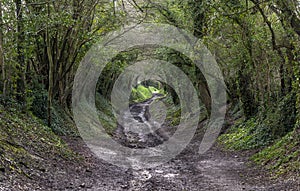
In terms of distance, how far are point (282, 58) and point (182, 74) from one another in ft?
44.4

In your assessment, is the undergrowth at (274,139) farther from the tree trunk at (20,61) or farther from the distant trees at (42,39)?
the tree trunk at (20,61)

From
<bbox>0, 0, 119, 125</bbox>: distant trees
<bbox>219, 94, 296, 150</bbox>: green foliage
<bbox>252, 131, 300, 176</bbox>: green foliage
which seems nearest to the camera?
<bbox>252, 131, 300, 176</bbox>: green foliage

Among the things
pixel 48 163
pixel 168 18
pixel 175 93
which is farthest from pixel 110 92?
pixel 48 163

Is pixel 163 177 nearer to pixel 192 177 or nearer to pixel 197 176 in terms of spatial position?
pixel 192 177

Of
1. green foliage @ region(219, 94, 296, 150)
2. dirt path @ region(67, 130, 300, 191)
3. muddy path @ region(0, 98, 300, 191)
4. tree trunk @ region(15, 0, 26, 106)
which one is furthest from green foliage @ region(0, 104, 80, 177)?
green foliage @ region(219, 94, 296, 150)

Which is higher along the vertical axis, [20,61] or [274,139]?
[20,61]

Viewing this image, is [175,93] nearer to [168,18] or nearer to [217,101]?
[217,101]

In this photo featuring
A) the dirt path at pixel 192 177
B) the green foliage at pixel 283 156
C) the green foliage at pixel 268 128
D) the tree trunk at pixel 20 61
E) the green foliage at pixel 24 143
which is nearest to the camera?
the green foliage at pixel 24 143

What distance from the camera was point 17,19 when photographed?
13.1 metres

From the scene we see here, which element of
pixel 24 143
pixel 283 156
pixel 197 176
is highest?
pixel 24 143

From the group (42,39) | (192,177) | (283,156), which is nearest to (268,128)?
(283,156)

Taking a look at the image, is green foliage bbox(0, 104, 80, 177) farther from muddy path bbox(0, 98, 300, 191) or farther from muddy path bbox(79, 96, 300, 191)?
muddy path bbox(79, 96, 300, 191)

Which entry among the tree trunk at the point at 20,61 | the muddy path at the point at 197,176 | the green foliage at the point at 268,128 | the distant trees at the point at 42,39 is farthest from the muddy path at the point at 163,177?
the distant trees at the point at 42,39

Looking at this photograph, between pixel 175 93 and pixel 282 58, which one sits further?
pixel 175 93
